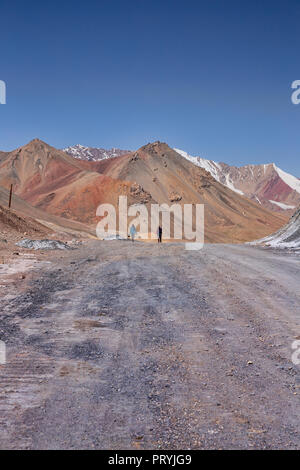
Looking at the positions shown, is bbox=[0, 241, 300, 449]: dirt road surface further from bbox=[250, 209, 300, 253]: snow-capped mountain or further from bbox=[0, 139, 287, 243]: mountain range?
bbox=[0, 139, 287, 243]: mountain range

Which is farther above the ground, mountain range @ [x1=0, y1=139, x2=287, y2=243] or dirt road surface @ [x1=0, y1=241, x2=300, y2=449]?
mountain range @ [x1=0, y1=139, x2=287, y2=243]

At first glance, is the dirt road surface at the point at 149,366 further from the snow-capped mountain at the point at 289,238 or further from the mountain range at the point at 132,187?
the mountain range at the point at 132,187

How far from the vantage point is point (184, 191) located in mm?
110500

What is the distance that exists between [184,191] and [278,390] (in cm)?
10743

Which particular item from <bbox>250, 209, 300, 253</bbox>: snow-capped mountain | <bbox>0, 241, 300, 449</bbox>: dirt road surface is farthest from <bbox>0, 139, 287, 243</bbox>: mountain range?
<bbox>0, 241, 300, 449</bbox>: dirt road surface

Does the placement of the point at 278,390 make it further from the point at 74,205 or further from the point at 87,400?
the point at 74,205

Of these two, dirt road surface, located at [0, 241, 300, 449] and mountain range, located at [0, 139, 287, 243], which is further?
mountain range, located at [0, 139, 287, 243]

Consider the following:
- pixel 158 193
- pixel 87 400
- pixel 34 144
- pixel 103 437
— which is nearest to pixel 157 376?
pixel 87 400

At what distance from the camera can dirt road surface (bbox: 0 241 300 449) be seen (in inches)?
138

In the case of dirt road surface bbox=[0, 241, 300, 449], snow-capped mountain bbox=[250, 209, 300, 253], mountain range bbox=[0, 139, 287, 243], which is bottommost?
dirt road surface bbox=[0, 241, 300, 449]

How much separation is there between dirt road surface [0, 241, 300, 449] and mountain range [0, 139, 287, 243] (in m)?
66.6

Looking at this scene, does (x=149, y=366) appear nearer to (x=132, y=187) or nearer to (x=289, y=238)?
(x=289, y=238)

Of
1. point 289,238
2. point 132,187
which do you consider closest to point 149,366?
point 289,238

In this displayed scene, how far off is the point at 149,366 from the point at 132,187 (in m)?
76.9
